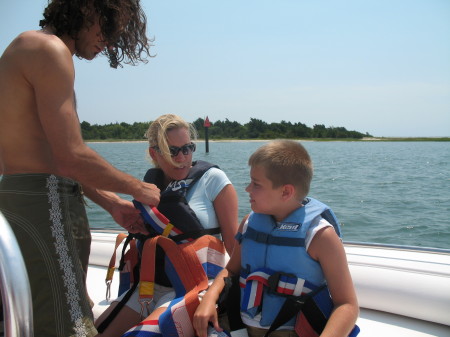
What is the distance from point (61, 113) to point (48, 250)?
422 mm

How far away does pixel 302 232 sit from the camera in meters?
1.40

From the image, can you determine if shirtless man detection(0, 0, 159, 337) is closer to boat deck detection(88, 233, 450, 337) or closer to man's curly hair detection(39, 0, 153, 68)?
man's curly hair detection(39, 0, 153, 68)

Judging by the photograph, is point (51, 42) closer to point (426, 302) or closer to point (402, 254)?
point (426, 302)

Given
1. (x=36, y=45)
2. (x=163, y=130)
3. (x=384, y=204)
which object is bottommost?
(x=384, y=204)

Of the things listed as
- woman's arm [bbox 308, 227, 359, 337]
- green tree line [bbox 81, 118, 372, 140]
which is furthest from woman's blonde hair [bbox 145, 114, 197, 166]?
green tree line [bbox 81, 118, 372, 140]

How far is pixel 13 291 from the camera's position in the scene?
0.89 meters

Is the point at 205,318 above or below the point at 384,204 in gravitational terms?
above

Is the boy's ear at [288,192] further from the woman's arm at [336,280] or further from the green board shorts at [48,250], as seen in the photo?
the green board shorts at [48,250]

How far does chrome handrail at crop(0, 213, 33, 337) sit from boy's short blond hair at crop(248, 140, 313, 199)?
2.67 feet

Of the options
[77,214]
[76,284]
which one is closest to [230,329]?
[76,284]

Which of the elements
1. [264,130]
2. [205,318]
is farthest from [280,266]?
[264,130]

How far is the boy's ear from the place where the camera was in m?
1.45

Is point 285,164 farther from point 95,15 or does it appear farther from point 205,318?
point 95,15

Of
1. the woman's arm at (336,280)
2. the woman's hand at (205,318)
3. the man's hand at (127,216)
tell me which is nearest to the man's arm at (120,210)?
the man's hand at (127,216)
